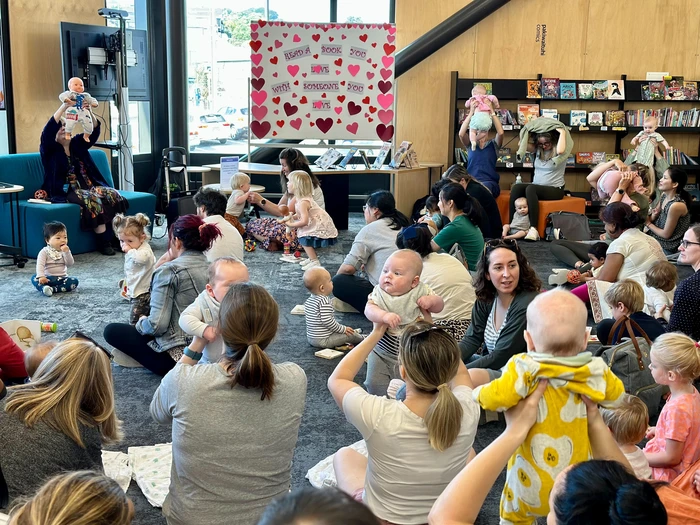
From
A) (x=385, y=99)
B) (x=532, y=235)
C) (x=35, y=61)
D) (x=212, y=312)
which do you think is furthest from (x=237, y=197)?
(x=212, y=312)

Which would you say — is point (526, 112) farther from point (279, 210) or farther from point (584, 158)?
point (279, 210)

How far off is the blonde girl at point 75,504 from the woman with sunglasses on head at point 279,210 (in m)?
6.23

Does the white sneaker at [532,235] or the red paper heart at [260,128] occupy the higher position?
the red paper heart at [260,128]

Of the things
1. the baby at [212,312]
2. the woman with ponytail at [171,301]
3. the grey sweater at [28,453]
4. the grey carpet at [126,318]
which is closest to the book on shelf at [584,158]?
the grey carpet at [126,318]

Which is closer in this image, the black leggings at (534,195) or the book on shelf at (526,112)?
the black leggings at (534,195)

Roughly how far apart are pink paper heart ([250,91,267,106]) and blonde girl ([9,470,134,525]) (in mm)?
8043

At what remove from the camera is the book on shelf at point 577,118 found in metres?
9.72

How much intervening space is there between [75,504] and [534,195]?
7.65 m

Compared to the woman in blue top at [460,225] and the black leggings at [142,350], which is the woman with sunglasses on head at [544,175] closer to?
the woman in blue top at [460,225]

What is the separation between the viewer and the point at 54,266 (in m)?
6.04

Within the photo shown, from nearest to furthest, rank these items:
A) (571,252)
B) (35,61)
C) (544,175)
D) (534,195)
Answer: (571,252)
(35,61)
(534,195)
(544,175)

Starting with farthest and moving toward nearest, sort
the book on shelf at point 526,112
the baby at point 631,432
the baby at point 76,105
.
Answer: the book on shelf at point 526,112
the baby at point 76,105
the baby at point 631,432

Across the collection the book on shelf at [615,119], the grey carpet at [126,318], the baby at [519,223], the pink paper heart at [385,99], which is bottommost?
the grey carpet at [126,318]

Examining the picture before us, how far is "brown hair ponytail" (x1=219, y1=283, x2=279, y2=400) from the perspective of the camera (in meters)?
2.24
